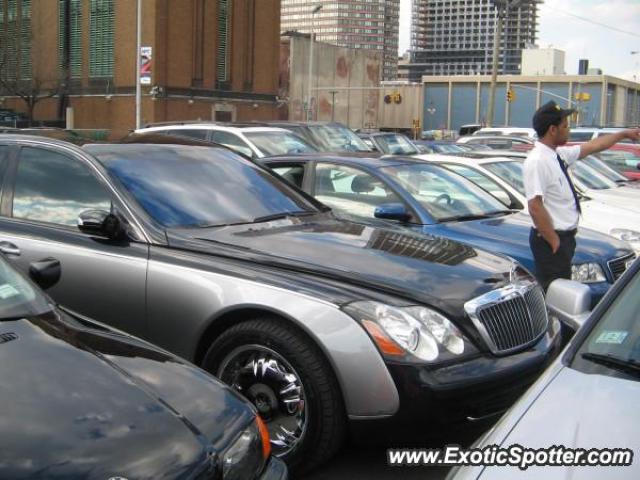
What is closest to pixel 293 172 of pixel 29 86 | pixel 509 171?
pixel 509 171

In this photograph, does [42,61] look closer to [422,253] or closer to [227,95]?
[227,95]

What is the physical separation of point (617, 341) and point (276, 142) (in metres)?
10.2

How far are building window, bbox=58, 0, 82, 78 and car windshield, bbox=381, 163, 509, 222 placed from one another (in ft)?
138

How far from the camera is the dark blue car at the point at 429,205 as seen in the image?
6.65 meters

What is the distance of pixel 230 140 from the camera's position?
1241 cm

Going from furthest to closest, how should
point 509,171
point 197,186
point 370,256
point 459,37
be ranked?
point 459,37 → point 509,171 → point 197,186 → point 370,256

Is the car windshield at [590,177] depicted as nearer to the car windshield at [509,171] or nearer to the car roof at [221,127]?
the car windshield at [509,171]

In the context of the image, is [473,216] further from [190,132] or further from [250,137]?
[190,132]

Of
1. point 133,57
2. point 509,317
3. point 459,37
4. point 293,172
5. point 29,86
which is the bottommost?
point 509,317

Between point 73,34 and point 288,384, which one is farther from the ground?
point 73,34

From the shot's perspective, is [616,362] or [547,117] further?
[547,117]

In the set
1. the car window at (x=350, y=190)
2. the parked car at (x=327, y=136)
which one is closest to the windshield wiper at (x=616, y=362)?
the car window at (x=350, y=190)

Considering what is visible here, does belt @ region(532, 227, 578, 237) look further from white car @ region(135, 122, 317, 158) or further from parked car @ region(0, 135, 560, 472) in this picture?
white car @ region(135, 122, 317, 158)

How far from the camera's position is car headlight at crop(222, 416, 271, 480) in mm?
2521
